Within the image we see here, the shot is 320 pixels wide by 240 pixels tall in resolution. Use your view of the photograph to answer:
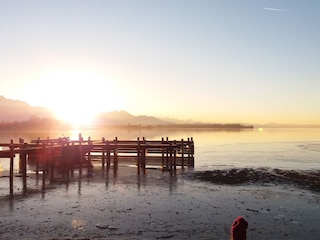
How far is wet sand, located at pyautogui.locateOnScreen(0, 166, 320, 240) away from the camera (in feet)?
42.5

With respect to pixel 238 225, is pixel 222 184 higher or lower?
lower

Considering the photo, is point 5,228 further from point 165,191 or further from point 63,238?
point 165,191

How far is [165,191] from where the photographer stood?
21.6m

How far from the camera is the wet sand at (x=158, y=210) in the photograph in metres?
13.0

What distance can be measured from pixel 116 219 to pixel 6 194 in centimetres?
891

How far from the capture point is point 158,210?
1645cm

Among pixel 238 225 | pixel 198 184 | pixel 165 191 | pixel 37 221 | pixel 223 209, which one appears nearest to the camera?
pixel 238 225

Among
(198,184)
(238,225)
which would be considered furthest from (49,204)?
(238,225)

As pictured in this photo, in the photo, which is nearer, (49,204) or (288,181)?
(49,204)

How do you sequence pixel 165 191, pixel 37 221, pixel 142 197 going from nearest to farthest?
1. pixel 37 221
2. pixel 142 197
3. pixel 165 191

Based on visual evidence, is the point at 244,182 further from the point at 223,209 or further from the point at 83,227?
the point at 83,227

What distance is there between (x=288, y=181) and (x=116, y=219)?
55.0 ft

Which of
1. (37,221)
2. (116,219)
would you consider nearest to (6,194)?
(37,221)

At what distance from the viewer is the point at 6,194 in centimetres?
2011
